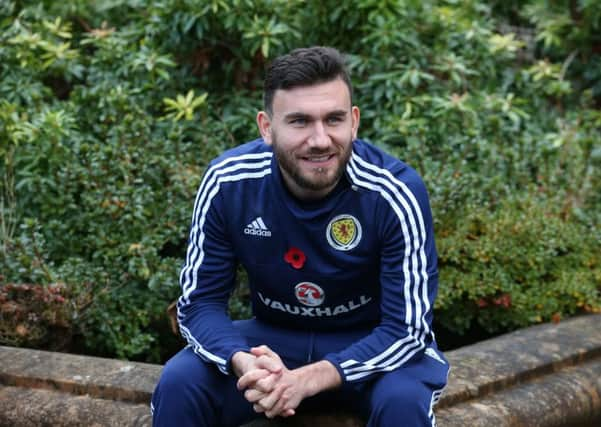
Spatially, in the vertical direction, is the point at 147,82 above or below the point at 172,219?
→ above

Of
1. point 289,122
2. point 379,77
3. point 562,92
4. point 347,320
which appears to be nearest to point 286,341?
point 347,320

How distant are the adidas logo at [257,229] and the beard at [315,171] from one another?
0.18 m

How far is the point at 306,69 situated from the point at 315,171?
310mm

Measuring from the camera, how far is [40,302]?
3.58 metres

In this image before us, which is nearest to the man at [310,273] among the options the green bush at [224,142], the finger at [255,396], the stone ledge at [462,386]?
the finger at [255,396]

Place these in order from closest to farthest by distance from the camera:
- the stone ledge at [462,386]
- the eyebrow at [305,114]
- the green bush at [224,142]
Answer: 1. the eyebrow at [305,114]
2. the stone ledge at [462,386]
3. the green bush at [224,142]

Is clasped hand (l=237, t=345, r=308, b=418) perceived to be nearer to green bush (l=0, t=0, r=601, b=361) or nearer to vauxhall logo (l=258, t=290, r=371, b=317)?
vauxhall logo (l=258, t=290, r=371, b=317)

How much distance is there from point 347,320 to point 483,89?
2917mm

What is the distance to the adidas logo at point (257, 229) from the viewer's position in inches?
112

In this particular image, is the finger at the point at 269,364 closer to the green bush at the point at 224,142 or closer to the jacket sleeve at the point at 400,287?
the jacket sleeve at the point at 400,287

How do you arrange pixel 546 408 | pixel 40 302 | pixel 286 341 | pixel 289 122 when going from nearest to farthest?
pixel 289 122 → pixel 286 341 → pixel 546 408 → pixel 40 302

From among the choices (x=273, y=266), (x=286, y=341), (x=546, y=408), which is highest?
(x=273, y=266)

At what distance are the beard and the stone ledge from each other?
73 centimetres

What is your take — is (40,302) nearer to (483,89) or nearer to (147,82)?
(147,82)
